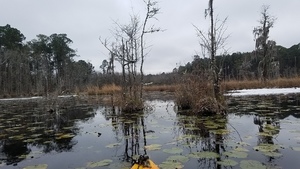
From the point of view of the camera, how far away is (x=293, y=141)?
4402 mm

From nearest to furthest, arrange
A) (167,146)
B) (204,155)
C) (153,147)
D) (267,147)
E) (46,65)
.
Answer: (204,155) → (267,147) → (153,147) → (167,146) → (46,65)

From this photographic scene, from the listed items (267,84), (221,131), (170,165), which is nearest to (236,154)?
(170,165)

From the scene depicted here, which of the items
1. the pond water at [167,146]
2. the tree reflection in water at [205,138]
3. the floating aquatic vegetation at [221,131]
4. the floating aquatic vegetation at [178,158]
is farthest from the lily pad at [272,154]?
the floating aquatic vegetation at [221,131]

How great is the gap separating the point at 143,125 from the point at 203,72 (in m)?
3.05

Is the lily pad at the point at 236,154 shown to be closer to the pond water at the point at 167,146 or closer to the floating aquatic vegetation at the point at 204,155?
the pond water at the point at 167,146

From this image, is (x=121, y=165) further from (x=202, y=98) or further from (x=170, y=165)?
(x=202, y=98)

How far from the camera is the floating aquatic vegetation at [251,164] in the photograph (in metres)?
3.10

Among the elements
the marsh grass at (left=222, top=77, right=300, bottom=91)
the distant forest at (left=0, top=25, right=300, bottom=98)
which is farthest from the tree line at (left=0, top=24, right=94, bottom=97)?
the marsh grass at (left=222, top=77, right=300, bottom=91)

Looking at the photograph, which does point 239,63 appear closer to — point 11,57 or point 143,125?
point 11,57

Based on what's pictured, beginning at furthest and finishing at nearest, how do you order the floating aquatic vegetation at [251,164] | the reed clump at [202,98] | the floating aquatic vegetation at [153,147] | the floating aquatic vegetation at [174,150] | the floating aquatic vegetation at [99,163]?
the reed clump at [202,98] < the floating aquatic vegetation at [153,147] < the floating aquatic vegetation at [174,150] < the floating aquatic vegetation at [99,163] < the floating aquatic vegetation at [251,164]

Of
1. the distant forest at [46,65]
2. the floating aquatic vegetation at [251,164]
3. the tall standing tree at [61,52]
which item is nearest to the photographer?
the floating aquatic vegetation at [251,164]

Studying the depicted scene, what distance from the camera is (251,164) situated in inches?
126

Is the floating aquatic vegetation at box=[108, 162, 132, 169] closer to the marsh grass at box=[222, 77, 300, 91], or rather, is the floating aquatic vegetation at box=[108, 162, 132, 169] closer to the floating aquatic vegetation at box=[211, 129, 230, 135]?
the floating aquatic vegetation at box=[211, 129, 230, 135]

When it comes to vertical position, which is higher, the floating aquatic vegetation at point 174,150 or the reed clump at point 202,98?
the reed clump at point 202,98
